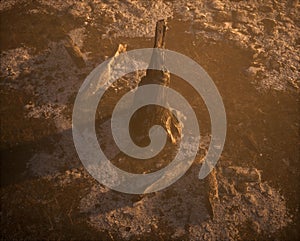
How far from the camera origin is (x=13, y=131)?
6891 millimetres

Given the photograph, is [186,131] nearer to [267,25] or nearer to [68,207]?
[68,207]

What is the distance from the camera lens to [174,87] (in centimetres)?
800

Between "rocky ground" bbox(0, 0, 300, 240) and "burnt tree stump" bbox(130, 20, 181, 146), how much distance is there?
0.83m

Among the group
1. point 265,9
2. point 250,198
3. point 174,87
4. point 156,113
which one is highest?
point 265,9

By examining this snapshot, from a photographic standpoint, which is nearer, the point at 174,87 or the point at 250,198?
the point at 250,198

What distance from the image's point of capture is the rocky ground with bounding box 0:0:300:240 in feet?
19.5

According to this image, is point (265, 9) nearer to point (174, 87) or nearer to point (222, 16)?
point (222, 16)

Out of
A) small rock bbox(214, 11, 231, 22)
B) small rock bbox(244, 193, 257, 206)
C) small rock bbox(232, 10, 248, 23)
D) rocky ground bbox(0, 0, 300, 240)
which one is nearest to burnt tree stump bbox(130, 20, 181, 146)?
rocky ground bbox(0, 0, 300, 240)

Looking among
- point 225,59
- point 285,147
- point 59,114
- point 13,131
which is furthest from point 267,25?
point 13,131

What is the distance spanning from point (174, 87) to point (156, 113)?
1810 millimetres

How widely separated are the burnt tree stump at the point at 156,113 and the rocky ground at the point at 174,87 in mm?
827

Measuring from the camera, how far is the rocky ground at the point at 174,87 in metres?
5.93

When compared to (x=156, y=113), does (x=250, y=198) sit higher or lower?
lower

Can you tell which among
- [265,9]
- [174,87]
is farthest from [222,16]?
[174,87]
